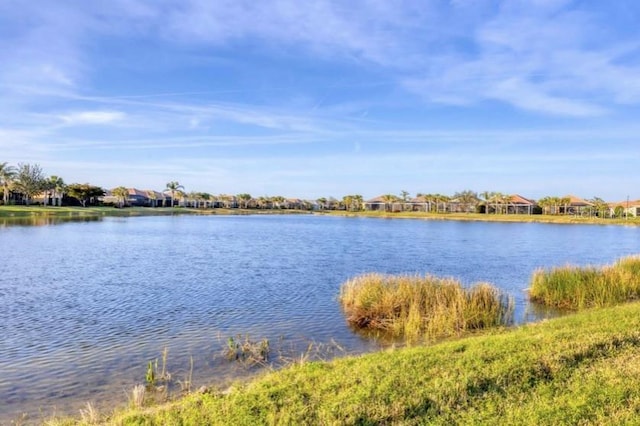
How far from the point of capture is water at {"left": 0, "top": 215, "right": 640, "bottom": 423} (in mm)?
9883

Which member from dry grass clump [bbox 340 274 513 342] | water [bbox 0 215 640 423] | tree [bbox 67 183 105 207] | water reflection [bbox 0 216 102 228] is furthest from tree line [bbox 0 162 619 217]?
dry grass clump [bbox 340 274 513 342]

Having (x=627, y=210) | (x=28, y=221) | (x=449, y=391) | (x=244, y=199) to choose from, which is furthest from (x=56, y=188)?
(x=627, y=210)

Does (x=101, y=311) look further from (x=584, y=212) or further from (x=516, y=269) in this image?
(x=584, y=212)

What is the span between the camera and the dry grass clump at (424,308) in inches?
505

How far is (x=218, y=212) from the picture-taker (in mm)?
130750

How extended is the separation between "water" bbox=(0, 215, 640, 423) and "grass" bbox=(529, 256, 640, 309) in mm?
949

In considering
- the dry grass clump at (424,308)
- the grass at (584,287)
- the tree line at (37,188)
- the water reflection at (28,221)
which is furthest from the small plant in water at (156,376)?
the tree line at (37,188)

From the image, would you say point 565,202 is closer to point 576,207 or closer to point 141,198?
point 576,207

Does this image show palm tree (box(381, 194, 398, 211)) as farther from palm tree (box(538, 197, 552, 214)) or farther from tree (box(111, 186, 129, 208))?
tree (box(111, 186, 129, 208))

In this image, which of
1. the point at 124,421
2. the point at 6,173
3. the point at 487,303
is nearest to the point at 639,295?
the point at 487,303

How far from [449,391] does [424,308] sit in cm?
752

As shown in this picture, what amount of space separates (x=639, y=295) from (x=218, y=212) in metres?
120

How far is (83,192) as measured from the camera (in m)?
108

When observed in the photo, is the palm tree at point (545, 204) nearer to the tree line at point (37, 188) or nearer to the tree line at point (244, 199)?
the tree line at point (244, 199)
